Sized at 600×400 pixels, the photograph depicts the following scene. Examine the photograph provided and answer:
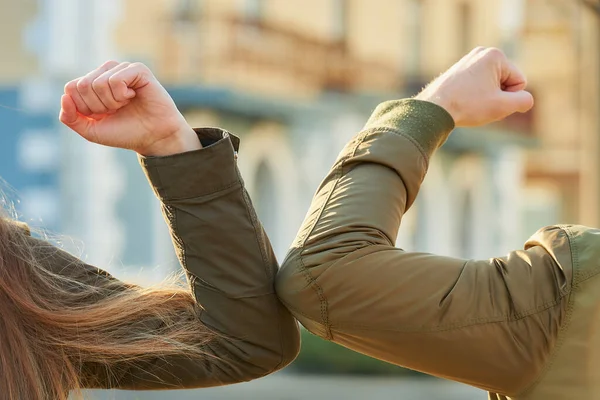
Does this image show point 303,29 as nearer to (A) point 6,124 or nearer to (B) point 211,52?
(B) point 211,52

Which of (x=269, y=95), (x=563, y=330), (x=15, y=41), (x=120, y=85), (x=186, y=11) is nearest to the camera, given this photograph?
(x=563, y=330)

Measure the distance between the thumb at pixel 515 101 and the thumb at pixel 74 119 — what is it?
670 millimetres

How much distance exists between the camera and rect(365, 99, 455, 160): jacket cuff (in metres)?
1.84

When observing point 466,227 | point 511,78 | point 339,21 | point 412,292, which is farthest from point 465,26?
point 412,292

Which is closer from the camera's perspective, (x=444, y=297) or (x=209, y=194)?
(x=444, y=297)

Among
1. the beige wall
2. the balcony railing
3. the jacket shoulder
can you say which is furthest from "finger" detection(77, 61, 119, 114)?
the balcony railing

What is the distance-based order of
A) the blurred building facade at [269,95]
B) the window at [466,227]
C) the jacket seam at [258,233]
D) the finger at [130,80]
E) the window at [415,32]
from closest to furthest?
the finger at [130,80] → the jacket seam at [258,233] → the blurred building facade at [269,95] → the window at [415,32] → the window at [466,227]

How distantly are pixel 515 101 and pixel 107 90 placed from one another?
2.19 ft

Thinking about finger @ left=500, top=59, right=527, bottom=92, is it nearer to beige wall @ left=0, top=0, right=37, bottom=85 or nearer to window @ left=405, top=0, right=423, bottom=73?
beige wall @ left=0, top=0, right=37, bottom=85

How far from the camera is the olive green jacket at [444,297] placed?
164 centimetres

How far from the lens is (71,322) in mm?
1831

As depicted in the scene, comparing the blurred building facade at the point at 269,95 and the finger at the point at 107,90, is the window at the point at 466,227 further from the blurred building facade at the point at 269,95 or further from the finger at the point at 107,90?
the finger at the point at 107,90

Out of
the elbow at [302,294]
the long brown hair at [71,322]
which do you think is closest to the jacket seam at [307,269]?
the elbow at [302,294]

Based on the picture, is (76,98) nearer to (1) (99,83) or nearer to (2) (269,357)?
(1) (99,83)
